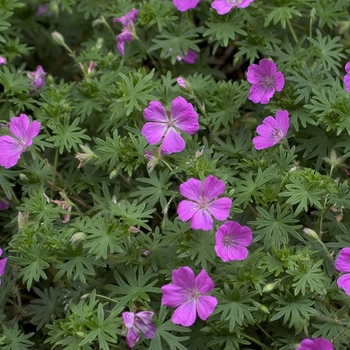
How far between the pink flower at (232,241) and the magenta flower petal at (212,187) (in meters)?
0.12

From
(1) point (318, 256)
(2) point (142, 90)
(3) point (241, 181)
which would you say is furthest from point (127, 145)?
(1) point (318, 256)

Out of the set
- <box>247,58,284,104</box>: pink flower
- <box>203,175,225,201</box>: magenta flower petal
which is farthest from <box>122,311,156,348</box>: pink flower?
<box>247,58,284,104</box>: pink flower

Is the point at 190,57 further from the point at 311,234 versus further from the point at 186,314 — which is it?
the point at 186,314

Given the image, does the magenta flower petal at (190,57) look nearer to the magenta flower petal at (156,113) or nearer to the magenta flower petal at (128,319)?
the magenta flower petal at (156,113)

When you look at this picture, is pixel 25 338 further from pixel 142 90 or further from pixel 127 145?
pixel 142 90

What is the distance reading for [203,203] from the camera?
88.3 inches

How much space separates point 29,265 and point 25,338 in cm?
31

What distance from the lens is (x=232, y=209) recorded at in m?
2.36

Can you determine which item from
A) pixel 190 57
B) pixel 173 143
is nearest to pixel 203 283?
pixel 173 143

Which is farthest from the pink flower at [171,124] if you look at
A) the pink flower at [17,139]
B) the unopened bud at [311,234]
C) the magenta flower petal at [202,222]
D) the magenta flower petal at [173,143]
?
the unopened bud at [311,234]

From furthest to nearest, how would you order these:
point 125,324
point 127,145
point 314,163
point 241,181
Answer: point 314,163 < point 127,145 < point 241,181 < point 125,324

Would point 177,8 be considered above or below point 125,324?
above

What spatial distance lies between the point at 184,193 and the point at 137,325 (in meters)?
0.52

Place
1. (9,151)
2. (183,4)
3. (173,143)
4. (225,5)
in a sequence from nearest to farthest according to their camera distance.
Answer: (173,143), (9,151), (225,5), (183,4)
